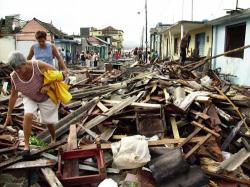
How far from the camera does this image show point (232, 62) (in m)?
14.6

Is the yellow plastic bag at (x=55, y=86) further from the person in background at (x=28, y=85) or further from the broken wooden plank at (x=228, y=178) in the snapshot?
the broken wooden plank at (x=228, y=178)

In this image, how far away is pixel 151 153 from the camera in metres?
5.21

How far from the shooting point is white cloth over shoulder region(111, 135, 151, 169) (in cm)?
498

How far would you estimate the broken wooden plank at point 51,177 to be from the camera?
14.4ft

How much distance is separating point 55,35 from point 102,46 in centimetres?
2934

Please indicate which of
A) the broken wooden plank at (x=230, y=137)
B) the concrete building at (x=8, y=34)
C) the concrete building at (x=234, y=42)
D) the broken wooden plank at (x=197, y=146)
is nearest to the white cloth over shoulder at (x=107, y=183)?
the broken wooden plank at (x=197, y=146)

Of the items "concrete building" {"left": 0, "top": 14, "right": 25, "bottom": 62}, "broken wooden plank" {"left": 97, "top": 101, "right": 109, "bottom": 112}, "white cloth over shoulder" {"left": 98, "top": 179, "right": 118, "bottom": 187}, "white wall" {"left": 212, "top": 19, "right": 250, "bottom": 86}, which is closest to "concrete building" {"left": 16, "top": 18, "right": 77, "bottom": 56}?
"concrete building" {"left": 0, "top": 14, "right": 25, "bottom": 62}

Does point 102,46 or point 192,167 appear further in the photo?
point 102,46

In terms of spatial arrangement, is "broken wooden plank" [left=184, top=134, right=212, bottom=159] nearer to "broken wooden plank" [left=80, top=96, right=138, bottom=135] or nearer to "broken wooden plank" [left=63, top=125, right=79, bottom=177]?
"broken wooden plank" [left=63, top=125, right=79, bottom=177]

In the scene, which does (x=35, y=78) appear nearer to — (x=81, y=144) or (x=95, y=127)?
(x=81, y=144)

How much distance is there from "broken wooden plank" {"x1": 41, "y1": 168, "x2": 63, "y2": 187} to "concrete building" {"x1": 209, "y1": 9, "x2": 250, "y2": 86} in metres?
9.84

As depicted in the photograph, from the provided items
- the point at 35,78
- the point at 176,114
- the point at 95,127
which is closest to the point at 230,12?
the point at 176,114

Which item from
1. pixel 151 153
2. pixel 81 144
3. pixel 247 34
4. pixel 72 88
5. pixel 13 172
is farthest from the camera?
pixel 247 34

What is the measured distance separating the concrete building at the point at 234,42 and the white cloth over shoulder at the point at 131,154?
28.4 feet
